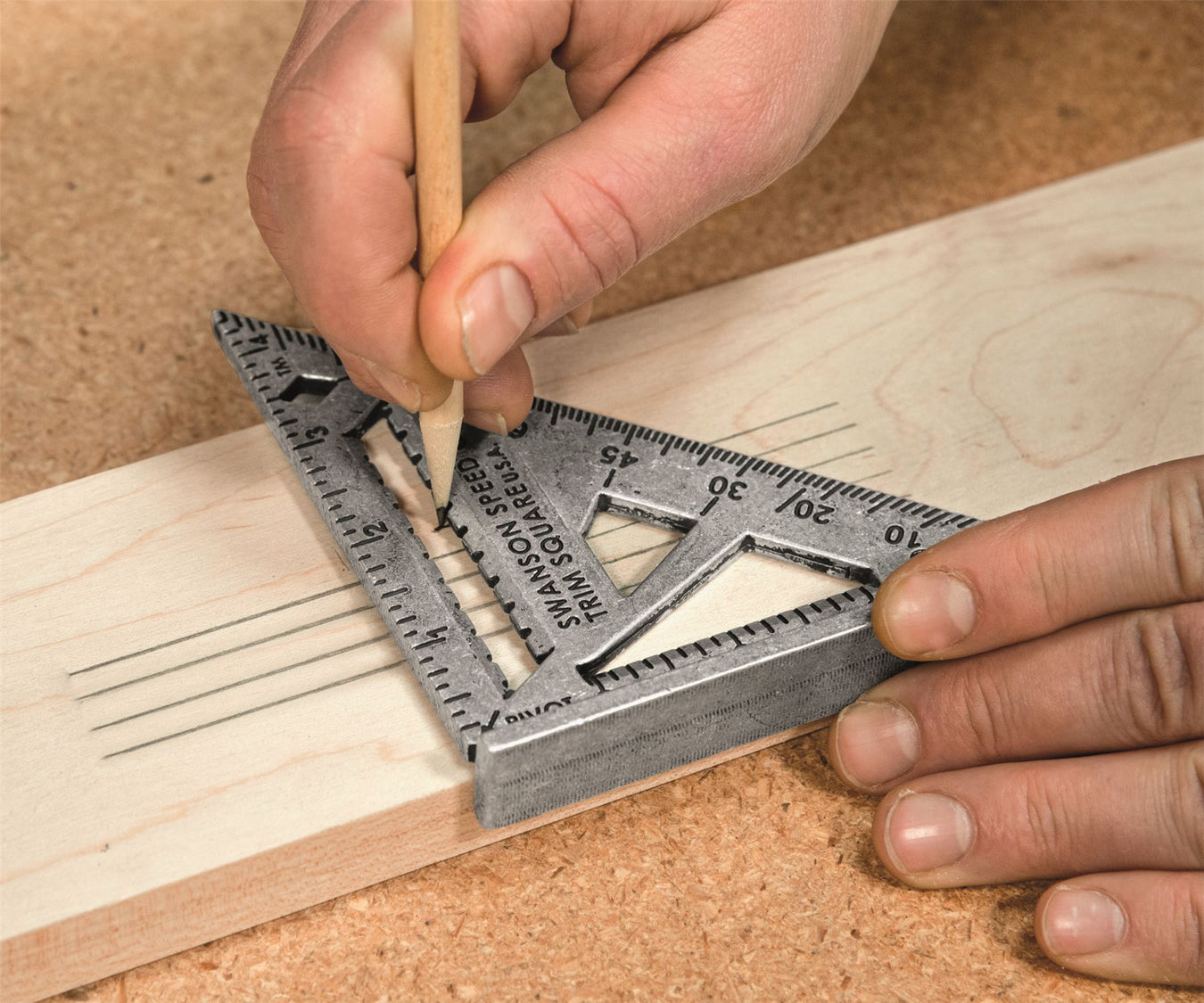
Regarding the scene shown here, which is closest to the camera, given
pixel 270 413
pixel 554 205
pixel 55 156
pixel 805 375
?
pixel 554 205

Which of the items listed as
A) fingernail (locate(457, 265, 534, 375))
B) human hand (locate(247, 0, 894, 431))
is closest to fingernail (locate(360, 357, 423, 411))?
human hand (locate(247, 0, 894, 431))

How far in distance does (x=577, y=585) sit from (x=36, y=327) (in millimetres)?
1217

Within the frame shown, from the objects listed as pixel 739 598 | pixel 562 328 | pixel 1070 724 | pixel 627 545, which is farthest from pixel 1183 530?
pixel 562 328

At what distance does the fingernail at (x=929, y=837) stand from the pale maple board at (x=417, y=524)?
0.99ft

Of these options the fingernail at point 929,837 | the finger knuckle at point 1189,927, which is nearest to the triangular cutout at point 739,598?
the fingernail at point 929,837

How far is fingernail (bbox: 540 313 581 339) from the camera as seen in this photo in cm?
185

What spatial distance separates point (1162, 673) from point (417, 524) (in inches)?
37.0

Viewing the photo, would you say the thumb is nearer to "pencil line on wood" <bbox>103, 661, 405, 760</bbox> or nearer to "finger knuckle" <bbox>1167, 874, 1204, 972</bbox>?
"pencil line on wood" <bbox>103, 661, 405, 760</bbox>

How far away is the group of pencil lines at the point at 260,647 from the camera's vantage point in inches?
57.6

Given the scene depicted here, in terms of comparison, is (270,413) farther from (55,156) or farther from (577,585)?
(55,156)

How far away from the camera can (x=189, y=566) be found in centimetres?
163

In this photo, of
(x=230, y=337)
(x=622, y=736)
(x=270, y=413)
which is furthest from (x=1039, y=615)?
(x=230, y=337)

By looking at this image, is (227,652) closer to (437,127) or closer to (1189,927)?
(437,127)

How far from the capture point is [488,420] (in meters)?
1.69
